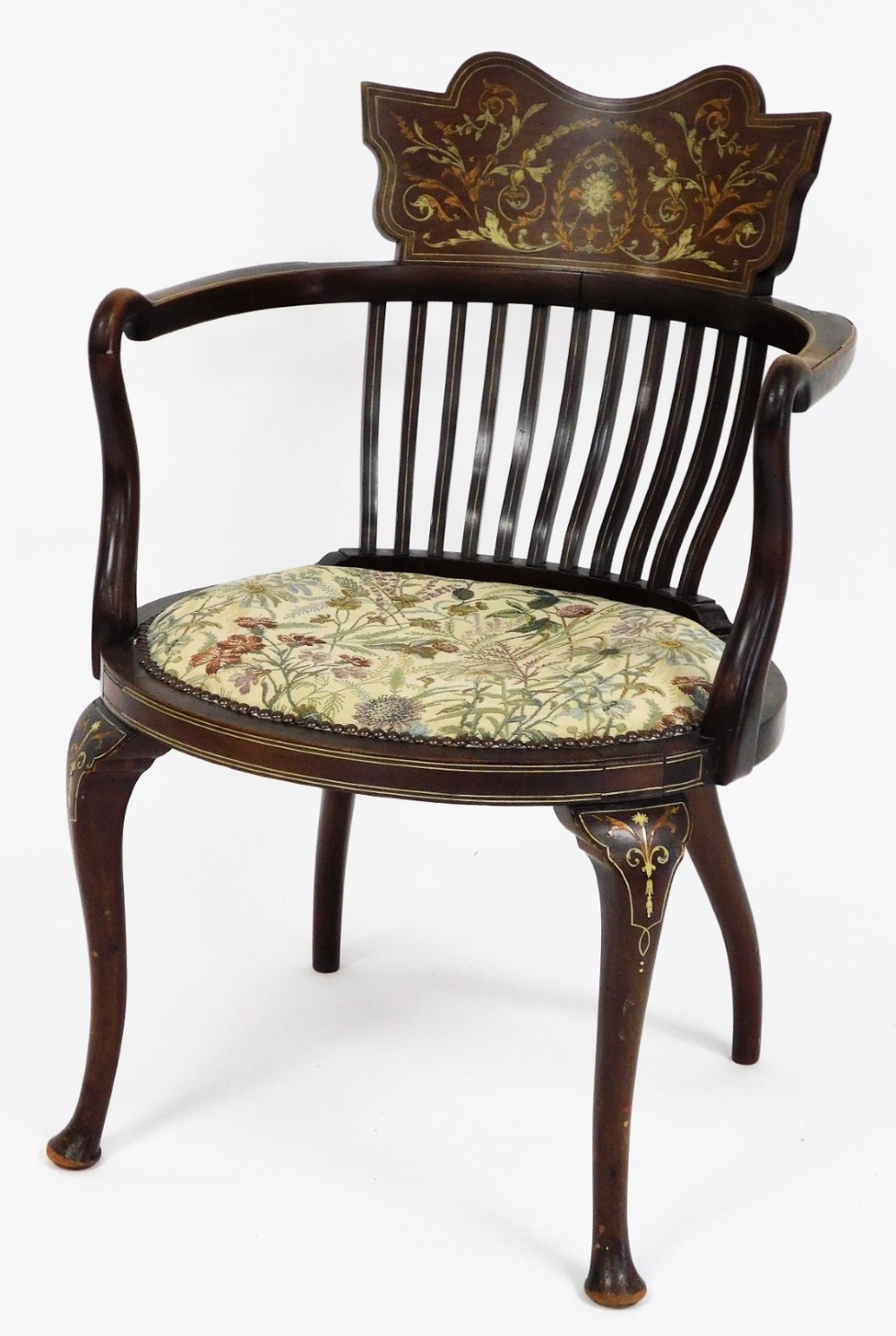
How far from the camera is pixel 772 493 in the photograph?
1535 millimetres

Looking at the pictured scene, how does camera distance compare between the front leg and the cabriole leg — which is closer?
the front leg

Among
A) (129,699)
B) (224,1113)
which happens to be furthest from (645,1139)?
(129,699)

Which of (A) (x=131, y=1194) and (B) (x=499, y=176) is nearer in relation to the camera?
(A) (x=131, y=1194)

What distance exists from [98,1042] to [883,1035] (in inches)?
34.9

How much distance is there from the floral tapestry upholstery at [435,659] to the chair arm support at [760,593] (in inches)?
1.7

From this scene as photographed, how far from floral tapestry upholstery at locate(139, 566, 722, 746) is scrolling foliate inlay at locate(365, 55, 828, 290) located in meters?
0.39

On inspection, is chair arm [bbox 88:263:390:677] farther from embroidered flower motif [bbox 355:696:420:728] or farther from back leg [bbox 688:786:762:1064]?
back leg [bbox 688:786:762:1064]

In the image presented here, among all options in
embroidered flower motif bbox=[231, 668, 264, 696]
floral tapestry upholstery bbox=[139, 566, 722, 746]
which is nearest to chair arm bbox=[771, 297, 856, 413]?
floral tapestry upholstery bbox=[139, 566, 722, 746]

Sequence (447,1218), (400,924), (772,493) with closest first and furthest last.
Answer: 1. (772,493)
2. (447,1218)
3. (400,924)

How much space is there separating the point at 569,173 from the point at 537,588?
45 cm

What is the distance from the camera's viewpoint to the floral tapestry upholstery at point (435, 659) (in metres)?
1.58

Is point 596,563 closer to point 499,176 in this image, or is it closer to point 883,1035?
point 499,176

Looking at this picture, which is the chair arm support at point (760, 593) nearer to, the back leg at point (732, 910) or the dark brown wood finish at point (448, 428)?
the back leg at point (732, 910)

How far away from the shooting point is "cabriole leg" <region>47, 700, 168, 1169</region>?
5.68 feet
